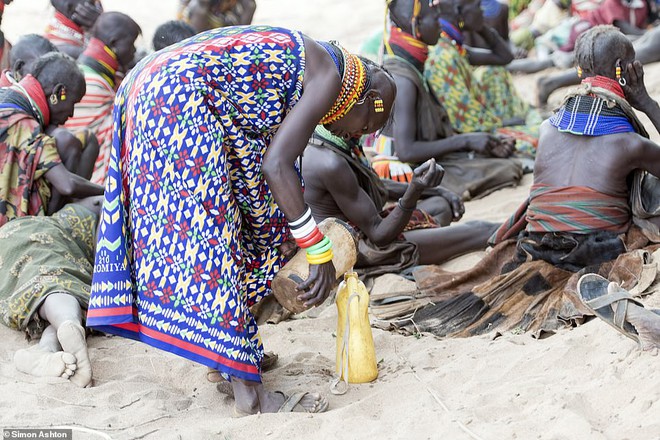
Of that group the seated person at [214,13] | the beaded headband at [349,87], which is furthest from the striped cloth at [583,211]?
the seated person at [214,13]

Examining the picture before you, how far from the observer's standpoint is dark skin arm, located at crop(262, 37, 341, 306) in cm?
297

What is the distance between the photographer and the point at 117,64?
6.29 meters

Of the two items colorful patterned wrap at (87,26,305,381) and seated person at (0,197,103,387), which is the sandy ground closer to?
seated person at (0,197,103,387)

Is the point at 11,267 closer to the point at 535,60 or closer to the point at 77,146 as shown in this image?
the point at 77,146

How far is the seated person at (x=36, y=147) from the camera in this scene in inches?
173

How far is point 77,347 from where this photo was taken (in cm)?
363

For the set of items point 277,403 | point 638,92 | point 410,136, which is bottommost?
point 410,136

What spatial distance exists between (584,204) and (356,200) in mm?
1110

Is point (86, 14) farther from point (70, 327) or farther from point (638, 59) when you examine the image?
point (638, 59)

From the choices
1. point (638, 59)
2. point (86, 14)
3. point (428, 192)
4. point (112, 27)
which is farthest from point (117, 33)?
point (638, 59)

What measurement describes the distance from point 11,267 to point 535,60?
747 cm

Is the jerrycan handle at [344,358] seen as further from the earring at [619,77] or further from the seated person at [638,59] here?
the seated person at [638,59]

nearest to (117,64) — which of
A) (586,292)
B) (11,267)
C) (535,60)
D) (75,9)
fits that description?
(75,9)

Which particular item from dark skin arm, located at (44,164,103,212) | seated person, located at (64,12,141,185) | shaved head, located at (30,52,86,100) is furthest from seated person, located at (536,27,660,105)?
dark skin arm, located at (44,164,103,212)
